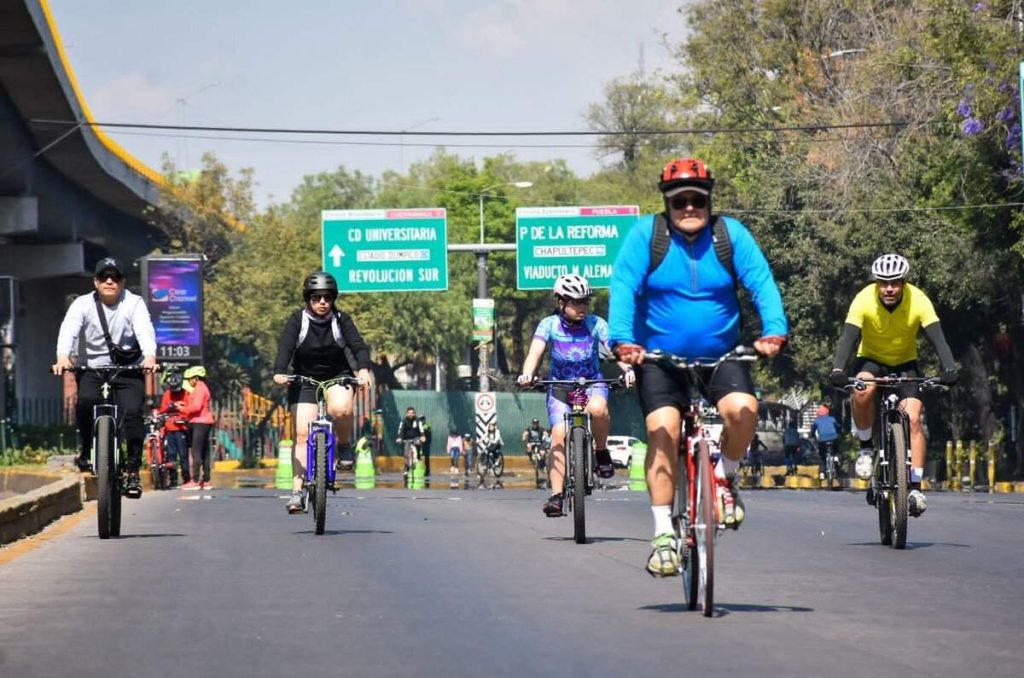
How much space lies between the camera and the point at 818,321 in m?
50.8

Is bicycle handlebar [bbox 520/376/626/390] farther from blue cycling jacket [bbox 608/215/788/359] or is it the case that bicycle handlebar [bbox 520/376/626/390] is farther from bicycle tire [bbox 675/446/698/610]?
bicycle tire [bbox 675/446/698/610]

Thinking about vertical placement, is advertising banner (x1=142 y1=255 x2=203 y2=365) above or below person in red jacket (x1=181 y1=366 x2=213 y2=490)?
above

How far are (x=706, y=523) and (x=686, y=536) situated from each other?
1.18ft

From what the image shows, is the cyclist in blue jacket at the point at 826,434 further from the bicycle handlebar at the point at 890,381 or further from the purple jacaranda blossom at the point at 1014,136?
the bicycle handlebar at the point at 890,381

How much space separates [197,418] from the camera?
28.5 meters

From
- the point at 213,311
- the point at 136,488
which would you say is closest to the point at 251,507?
the point at 136,488

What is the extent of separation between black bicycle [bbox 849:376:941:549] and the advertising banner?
98.6ft

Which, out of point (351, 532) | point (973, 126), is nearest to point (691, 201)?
point (351, 532)

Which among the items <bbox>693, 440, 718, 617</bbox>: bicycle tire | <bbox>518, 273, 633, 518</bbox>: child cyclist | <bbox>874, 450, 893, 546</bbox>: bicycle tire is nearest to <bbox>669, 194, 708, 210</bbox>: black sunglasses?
<bbox>693, 440, 718, 617</bbox>: bicycle tire

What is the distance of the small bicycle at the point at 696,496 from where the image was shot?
8453mm

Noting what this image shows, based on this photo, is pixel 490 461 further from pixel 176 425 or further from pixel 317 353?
pixel 317 353

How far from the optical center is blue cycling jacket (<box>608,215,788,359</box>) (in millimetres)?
9070

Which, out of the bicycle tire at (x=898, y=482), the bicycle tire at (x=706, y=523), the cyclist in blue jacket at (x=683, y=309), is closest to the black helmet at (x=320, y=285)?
Answer: the bicycle tire at (x=898, y=482)

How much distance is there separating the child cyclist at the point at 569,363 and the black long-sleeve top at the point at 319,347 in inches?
51.7
